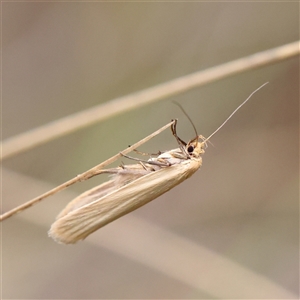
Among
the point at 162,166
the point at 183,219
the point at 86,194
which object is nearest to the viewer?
the point at 86,194

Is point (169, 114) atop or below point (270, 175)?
atop

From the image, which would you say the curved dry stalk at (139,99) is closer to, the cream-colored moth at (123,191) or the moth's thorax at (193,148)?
the cream-colored moth at (123,191)

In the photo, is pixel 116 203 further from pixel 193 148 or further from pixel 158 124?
pixel 158 124

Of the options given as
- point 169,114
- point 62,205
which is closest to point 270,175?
point 169,114

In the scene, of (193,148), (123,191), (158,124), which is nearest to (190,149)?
(193,148)

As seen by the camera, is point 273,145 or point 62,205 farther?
point 273,145

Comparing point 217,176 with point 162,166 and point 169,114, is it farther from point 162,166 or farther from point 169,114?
point 162,166
